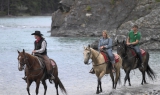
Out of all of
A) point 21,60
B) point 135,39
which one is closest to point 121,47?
point 135,39

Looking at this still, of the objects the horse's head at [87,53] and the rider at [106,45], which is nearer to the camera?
the horse's head at [87,53]

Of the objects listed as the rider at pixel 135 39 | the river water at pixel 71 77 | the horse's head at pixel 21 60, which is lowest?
the river water at pixel 71 77

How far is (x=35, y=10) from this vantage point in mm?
137000

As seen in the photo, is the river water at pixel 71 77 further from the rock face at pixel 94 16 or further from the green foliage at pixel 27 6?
the green foliage at pixel 27 6

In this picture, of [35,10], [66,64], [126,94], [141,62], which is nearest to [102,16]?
[66,64]

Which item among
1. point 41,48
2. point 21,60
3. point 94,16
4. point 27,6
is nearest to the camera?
point 21,60

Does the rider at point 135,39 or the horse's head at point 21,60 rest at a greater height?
the rider at point 135,39

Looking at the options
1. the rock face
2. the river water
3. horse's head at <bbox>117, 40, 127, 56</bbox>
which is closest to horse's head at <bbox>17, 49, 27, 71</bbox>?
the river water

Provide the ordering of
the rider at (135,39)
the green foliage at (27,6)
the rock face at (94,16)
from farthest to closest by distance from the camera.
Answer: the green foliage at (27,6)
the rock face at (94,16)
the rider at (135,39)

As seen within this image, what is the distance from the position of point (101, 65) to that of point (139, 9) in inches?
1213

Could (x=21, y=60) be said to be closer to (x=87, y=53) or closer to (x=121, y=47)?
(x=87, y=53)

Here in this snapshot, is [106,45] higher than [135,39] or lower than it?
lower

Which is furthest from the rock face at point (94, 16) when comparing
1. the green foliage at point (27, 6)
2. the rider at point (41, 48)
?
the green foliage at point (27, 6)

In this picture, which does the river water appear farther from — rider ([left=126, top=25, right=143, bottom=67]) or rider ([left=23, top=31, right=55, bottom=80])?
rider ([left=23, top=31, right=55, bottom=80])
